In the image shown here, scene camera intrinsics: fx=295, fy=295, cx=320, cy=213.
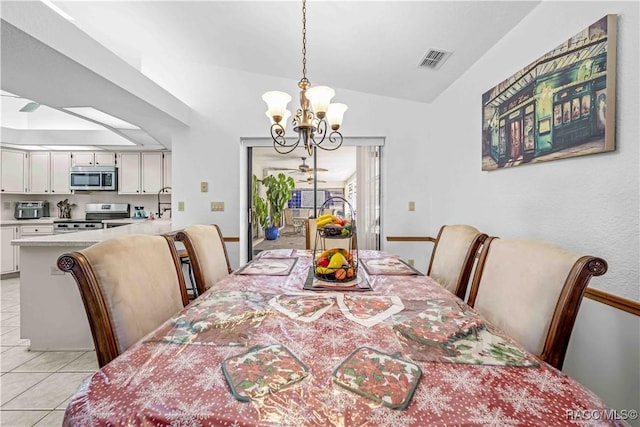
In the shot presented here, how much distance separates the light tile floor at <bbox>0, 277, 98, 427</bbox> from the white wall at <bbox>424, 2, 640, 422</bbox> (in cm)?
278

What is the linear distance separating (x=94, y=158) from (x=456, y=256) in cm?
575

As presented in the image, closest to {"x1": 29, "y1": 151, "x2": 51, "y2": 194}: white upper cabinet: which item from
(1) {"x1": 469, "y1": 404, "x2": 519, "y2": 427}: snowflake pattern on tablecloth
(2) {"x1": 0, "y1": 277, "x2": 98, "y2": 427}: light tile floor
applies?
(2) {"x1": 0, "y1": 277, "x2": 98, "y2": 427}: light tile floor

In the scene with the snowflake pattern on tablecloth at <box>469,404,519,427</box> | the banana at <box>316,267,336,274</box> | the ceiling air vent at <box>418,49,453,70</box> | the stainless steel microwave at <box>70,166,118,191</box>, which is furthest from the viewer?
the stainless steel microwave at <box>70,166,118,191</box>

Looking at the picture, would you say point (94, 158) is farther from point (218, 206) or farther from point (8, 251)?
point (218, 206)

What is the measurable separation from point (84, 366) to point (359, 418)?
253 centimetres

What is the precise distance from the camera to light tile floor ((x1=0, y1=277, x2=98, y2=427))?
166cm

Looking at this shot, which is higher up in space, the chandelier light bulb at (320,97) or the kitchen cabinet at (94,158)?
the kitchen cabinet at (94,158)

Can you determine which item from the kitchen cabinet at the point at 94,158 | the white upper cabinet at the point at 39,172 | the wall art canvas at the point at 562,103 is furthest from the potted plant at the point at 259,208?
the white upper cabinet at the point at 39,172

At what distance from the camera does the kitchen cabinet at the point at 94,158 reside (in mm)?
4965

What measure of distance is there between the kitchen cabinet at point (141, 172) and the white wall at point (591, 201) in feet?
15.7

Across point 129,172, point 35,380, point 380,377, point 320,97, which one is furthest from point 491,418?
point 129,172

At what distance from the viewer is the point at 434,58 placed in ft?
8.09

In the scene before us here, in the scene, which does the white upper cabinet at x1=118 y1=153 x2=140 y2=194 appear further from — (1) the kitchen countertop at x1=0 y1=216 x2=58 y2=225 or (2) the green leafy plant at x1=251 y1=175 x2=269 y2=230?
(2) the green leafy plant at x1=251 y1=175 x2=269 y2=230

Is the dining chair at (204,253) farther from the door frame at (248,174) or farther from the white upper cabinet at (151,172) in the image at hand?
the white upper cabinet at (151,172)
